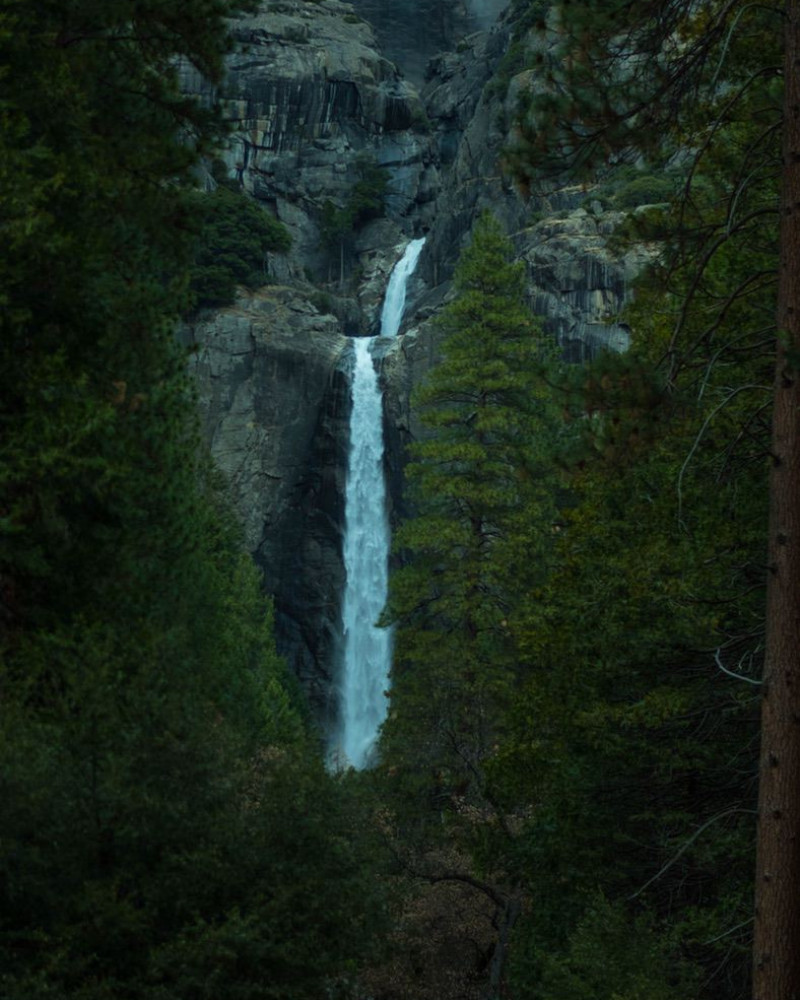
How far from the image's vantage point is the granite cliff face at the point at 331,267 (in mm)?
43875

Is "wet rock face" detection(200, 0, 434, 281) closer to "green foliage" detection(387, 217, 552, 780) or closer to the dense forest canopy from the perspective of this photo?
"green foliage" detection(387, 217, 552, 780)

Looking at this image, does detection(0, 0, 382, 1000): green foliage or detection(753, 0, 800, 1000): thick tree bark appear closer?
detection(753, 0, 800, 1000): thick tree bark

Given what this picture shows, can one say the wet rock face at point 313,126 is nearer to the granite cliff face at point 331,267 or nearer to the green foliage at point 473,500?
the granite cliff face at point 331,267

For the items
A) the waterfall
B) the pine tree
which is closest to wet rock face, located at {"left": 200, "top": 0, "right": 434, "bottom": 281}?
the waterfall

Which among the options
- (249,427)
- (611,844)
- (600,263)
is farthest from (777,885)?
(249,427)

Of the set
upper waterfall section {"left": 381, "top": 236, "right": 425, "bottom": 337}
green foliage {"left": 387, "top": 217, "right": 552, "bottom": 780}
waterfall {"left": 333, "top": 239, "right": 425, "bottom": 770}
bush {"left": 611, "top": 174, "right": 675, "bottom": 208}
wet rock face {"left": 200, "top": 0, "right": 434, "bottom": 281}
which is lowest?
waterfall {"left": 333, "top": 239, "right": 425, "bottom": 770}

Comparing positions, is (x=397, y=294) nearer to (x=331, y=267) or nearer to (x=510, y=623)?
(x=331, y=267)

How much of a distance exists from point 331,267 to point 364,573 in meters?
27.1

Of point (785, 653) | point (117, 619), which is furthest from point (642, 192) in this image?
point (785, 653)

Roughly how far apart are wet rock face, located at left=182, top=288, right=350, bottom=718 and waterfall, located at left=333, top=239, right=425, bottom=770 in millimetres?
600

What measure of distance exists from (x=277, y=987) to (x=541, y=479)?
15659 mm

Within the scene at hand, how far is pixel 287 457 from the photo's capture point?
4591cm

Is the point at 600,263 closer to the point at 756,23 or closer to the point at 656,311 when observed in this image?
the point at 656,311

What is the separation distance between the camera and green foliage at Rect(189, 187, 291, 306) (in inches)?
1917
